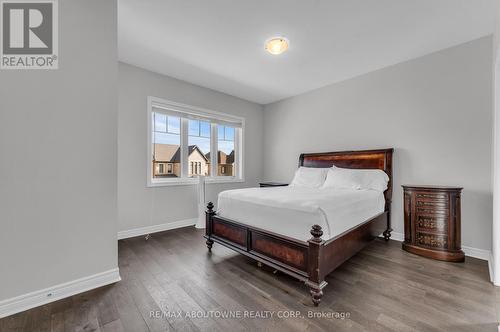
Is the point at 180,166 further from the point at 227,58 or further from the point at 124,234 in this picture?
the point at 227,58

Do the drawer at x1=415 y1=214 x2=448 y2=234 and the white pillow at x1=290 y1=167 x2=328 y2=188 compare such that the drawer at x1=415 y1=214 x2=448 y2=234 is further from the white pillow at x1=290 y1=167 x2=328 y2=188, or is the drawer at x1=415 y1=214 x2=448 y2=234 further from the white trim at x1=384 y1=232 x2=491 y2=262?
the white pillow at x1=290 y1=167 x2=328 y2=188

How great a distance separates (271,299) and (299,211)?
2.51ft

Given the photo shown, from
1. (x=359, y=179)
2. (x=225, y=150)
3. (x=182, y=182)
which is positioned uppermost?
(x=225, y=150)

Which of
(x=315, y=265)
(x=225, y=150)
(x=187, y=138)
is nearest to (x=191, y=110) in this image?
(x=187, y=138)

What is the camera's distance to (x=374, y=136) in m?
3.46

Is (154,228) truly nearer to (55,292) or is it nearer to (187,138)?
(187,138)

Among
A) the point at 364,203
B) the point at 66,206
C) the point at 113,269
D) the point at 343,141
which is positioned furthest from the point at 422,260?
the point at 66,206

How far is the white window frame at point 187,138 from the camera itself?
136 inches

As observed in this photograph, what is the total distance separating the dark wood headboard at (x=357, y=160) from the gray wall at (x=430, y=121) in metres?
0.13

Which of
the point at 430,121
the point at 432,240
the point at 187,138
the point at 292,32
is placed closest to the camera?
the point at 292,32

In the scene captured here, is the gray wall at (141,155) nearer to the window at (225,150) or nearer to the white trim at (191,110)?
the white trim at (191,110)

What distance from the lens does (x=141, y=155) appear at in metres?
3.38

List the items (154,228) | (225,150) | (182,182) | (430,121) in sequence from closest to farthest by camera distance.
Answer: (430,121), (154,228), (182,182), (225,150)

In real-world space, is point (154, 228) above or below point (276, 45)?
below
